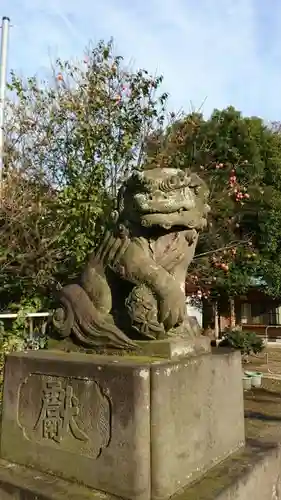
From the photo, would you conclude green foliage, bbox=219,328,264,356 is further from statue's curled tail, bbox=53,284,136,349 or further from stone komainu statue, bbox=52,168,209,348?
statue's curled tail, bbox=53,284,136,349

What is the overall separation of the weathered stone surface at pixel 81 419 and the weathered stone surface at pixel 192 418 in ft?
0.21

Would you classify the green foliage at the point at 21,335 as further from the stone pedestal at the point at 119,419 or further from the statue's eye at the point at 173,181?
the statue's eye at the point at 173,181

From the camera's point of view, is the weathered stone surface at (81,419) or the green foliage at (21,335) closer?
the weathered stone surface at (81,419)

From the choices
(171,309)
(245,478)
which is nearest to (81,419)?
(171,309)

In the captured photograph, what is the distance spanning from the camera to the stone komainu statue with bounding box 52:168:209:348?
2.59 meters

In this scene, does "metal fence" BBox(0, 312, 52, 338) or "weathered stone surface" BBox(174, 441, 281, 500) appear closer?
"weathered stone surface" BBox(174, 441, 281, 500)

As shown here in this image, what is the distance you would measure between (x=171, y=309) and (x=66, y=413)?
2.74 ft

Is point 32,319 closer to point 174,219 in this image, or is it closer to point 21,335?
point 21,335

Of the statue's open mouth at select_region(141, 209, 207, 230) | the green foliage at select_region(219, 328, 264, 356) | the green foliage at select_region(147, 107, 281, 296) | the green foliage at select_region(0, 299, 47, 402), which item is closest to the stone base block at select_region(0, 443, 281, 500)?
the statue's open mouth at select_region(141, 209, 207, 230)

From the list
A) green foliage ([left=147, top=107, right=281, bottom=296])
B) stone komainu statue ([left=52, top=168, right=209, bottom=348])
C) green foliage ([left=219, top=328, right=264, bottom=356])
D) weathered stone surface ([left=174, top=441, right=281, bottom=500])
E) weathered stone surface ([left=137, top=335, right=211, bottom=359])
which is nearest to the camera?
weathered stone surface ([left=174, top=441, right=281, bottom=500])

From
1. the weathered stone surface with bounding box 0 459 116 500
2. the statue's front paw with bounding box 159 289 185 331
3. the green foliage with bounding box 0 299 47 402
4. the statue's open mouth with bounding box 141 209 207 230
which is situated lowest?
the weathered stone surface with bounding box 0 459 116 500

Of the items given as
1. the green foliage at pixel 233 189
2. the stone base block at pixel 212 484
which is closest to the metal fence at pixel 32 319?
the green foliage at pixel 233 189

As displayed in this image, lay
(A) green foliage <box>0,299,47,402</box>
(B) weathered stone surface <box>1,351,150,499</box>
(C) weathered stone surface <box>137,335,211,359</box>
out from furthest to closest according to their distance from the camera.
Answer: (A) green foliage <box>0,299,47,402</box>
(C) weathered stone surface <box>137,335,211,359</box>
(B) weathered stone surface <box>1,351,150,499</box>

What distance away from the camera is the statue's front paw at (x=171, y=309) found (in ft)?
8.46
